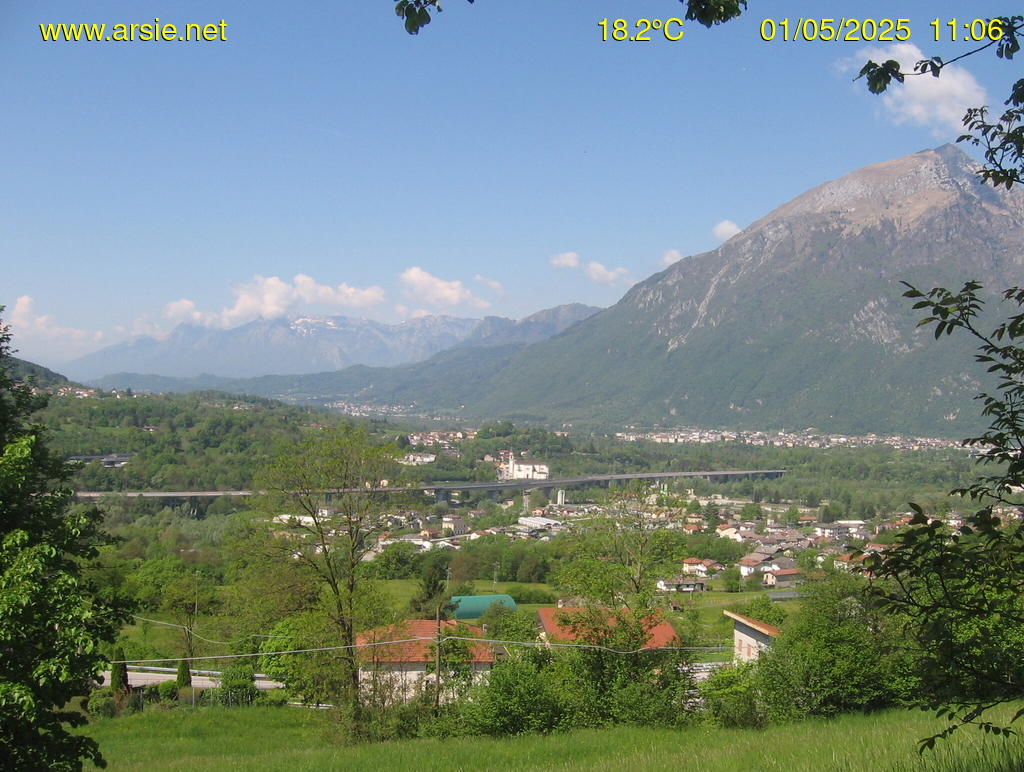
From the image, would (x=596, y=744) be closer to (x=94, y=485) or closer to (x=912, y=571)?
(x=912, y=571)

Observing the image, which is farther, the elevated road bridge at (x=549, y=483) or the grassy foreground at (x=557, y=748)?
the elevated road bridge at (x=549, y=483)

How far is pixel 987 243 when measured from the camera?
18700 cm

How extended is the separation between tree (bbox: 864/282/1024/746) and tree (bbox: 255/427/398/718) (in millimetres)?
12239

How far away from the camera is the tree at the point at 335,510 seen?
13.9 meters

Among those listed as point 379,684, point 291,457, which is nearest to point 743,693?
point 379,684

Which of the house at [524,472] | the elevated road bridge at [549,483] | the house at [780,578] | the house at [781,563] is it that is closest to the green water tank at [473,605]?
the house at [780,578]

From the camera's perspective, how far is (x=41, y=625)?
5.93 meters

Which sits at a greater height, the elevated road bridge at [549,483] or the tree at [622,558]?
the tree at [622,558]

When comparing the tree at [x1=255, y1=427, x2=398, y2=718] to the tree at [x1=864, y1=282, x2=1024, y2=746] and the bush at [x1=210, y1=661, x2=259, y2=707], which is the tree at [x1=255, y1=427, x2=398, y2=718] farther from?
the tree at [x1=864, y1=282, x2=1024, y2=746]

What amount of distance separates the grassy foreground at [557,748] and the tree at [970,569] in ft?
4.60

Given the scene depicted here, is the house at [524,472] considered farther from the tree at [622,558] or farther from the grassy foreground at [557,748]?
the tree at [622,558]

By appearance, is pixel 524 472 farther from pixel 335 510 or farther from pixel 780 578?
pixel 335 510

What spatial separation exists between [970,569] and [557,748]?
29.2ft

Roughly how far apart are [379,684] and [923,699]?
12.7 metres
